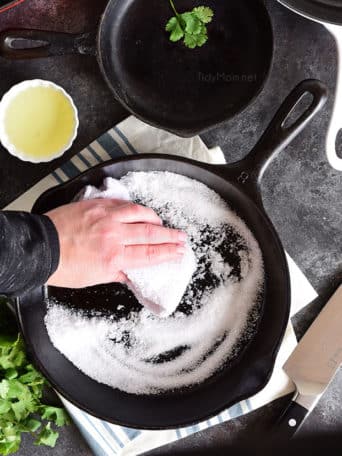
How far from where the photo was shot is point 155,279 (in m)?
0.96

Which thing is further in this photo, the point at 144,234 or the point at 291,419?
the point at 291,419

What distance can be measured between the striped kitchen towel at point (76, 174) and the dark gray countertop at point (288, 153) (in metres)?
0.03

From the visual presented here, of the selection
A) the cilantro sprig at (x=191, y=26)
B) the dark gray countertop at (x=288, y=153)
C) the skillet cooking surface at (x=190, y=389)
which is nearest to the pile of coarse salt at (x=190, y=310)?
the skillet cooking surface at (x=190, y=389)

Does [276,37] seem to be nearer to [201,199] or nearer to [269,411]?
[201,199]

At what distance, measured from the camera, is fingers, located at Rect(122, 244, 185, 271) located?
938mm

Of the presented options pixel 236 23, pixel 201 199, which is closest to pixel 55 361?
pixel 201 199

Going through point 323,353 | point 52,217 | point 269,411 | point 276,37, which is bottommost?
point 269,411

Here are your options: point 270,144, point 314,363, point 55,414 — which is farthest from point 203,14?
point 55,414

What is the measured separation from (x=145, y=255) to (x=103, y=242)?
0.22 ft

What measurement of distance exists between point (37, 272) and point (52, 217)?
119 millimetres

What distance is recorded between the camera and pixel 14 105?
1.04 m

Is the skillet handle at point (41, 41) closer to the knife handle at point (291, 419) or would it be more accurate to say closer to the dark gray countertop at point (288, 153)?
the dark gray countertop at point (288, 153)

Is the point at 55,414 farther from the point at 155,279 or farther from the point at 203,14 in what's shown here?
the point at 203,14

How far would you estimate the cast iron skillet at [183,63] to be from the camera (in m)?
1.07
